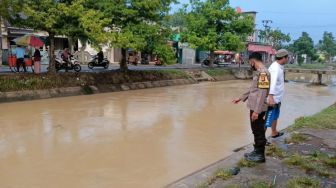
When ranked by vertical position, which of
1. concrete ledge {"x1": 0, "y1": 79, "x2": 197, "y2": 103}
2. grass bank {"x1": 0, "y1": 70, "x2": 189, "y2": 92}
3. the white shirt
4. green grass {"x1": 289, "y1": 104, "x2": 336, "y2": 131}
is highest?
the white shirt

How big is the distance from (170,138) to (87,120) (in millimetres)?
3378

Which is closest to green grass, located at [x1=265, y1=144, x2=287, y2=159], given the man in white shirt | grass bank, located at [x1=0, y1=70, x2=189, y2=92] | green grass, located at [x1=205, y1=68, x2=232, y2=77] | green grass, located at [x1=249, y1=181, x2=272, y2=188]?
the man in white shirt

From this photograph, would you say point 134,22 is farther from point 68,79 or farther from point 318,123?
point 318,123

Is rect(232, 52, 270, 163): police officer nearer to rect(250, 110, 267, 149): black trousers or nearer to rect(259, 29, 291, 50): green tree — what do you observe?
rect(250, 110, 267, 149): black trousers

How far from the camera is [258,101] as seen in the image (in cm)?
603

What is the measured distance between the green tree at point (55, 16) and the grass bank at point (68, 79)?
2086 millimetres

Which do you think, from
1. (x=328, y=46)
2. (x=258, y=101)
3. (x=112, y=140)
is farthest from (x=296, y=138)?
(x=328, y=46)

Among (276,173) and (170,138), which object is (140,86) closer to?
(170,138)

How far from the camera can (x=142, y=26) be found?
68.2 ft

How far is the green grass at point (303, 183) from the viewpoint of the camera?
5197 mm

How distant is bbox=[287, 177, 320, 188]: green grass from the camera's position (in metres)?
5.20

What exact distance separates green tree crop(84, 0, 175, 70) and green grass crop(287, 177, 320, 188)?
1457 centimetres

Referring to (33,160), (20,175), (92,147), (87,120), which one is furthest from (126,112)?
(20,175)

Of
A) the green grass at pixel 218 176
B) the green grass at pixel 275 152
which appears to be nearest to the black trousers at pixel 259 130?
the green grass at pixel 275 152
